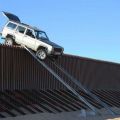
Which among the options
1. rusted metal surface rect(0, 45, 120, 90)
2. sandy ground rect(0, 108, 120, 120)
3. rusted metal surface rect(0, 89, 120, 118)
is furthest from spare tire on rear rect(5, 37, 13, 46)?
sandy ground rect(0, 108, 120, 120)

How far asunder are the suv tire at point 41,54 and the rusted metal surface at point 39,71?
25.7 inches

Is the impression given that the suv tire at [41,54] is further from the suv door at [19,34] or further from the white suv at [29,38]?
the suv door at [19,34]

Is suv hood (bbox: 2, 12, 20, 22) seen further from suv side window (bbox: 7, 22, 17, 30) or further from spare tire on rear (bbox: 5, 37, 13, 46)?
Answer: spare tire on rear (bbox: 5, 37, 13, 46)

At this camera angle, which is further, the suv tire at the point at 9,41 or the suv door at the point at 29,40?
the suv tire at the point at 9,41

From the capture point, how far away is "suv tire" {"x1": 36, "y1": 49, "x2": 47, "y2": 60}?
26367 millimetres

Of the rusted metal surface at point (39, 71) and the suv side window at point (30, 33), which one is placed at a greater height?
the suv side window at point (30, 33)

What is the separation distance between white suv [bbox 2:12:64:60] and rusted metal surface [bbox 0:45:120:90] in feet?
2.43

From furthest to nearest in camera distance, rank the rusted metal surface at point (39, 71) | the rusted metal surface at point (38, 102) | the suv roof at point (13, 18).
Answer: the suv roof at point (13, 18) < the rusted metal surface at point (39, 71) < the rusted metal surface at point (38, 102)

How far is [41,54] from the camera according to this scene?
26500 millimetres

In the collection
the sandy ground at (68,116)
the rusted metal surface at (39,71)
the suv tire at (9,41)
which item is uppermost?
the suv tire at (9,41)

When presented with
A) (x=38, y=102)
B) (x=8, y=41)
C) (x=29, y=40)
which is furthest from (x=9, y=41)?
(x=38, y=102)

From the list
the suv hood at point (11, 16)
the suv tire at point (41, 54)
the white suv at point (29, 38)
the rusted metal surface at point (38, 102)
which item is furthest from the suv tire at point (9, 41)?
the rusted metal surface at point (38, 102)

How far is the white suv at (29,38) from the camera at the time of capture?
26.4m

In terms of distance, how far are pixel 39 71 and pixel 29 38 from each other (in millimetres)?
2183
